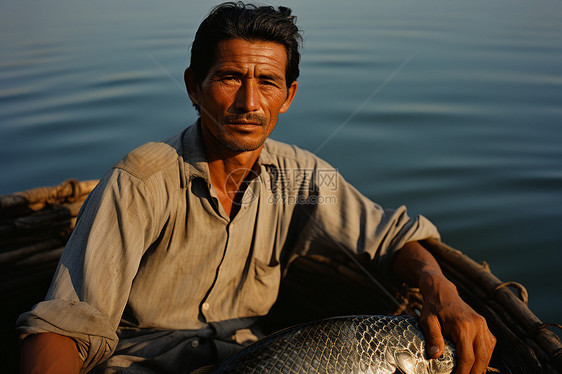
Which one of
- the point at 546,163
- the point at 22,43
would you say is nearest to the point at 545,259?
the point at 546,163

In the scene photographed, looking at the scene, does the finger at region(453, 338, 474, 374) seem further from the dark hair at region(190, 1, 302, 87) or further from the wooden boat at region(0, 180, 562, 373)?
the dark hair at region(190, 1, 302, 87)

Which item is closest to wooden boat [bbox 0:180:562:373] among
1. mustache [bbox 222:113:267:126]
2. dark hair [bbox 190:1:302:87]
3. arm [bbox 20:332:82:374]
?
mustache [bbox 222:113:267:126]

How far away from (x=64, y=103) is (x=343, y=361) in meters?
5.43

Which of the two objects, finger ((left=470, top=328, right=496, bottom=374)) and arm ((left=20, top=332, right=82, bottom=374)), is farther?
finger ((left=470, top=328, right=496, bottom=374))

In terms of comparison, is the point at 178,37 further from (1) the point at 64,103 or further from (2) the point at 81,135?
(2) the point at 81,135

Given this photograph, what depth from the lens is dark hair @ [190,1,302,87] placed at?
162 centimetres

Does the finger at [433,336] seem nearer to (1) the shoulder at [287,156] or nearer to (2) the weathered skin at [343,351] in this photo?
(2) the weathered skin at [343,351]

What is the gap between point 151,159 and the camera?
1.52 meters

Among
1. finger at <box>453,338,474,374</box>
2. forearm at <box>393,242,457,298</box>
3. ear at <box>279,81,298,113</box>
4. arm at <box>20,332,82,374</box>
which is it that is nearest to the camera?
arm at <box>20,332,82,374</box>

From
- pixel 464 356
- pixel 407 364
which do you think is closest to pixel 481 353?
pixel 464 356

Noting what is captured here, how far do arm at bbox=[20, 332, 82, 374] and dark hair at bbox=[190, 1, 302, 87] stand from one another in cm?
94

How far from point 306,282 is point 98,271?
1.20 m

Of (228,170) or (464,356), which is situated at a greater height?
(228,170)

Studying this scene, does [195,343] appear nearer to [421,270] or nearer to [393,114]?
[421,270]
